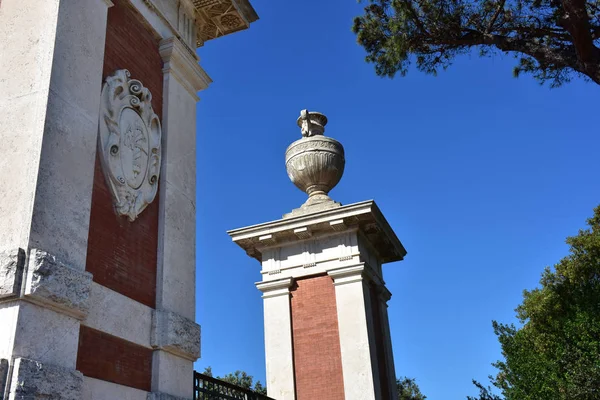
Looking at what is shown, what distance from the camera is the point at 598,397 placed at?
14680 mm

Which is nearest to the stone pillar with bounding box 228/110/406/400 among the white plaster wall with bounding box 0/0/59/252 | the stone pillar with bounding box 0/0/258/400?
the stone pillar with bounding box 0/0/258/400

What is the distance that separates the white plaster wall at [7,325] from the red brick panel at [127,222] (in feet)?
3.29

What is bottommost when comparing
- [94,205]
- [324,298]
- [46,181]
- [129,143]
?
[46,181]

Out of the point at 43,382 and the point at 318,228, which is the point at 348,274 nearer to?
the point at 318,228

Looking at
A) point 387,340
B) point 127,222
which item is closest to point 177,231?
point 127,222

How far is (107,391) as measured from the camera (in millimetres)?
5449

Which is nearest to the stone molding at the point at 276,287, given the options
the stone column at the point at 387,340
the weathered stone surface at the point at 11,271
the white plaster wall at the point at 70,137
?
the stone column at the point at 387,340

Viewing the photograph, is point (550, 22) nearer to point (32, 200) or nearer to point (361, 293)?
point (361, 293)

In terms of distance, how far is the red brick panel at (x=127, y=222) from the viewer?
5867 millimetres

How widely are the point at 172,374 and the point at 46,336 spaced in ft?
6.24

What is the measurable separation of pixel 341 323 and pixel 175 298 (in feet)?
20.0

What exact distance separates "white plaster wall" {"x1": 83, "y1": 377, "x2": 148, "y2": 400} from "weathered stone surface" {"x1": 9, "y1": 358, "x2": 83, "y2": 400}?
290mm

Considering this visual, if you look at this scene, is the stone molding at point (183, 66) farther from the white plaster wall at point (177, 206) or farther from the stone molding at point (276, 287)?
the stone molding at point (276, 287)

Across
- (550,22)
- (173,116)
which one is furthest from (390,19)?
(173,116)
